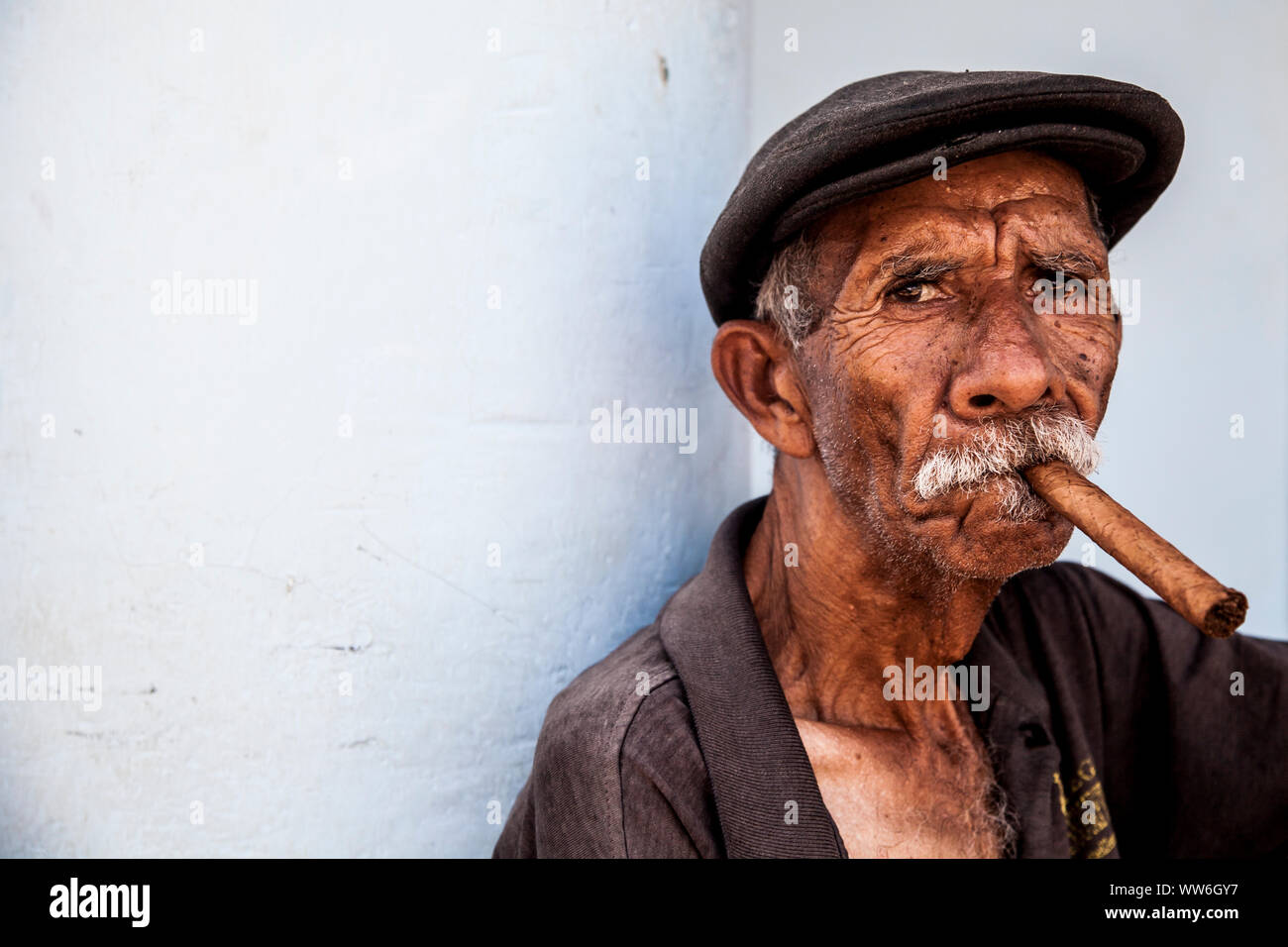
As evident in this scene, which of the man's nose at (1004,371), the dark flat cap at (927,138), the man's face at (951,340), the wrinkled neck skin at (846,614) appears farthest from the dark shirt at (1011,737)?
the dark flat cap at (927,138)

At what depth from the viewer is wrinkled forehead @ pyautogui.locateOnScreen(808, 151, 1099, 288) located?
5.48 ft

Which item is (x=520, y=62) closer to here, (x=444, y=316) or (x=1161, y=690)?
(x=444, y=316)

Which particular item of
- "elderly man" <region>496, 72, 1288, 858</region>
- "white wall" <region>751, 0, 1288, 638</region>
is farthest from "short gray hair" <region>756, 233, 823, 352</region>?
"white wall" <region>751, 0, 1288, 638</region>

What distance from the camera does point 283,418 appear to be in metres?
1.67

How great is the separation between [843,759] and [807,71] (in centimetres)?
192

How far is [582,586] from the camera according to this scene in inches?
77.4

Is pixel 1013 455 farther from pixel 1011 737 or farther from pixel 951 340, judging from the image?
pixel 1011 737

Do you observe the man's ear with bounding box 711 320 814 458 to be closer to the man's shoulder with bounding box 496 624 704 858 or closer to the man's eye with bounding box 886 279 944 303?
the man's eye with bounding box 886 279 944 303

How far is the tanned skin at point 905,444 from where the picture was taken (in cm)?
163

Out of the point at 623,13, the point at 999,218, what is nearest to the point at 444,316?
the point at 623,13

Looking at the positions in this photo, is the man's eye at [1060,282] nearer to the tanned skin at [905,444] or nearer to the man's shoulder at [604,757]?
the tanned skin at [905,444]

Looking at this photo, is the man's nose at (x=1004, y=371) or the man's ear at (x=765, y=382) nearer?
the man's nose at (x=1004, y=371)

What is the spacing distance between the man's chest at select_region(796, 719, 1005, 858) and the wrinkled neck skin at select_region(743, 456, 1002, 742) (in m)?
0.05
